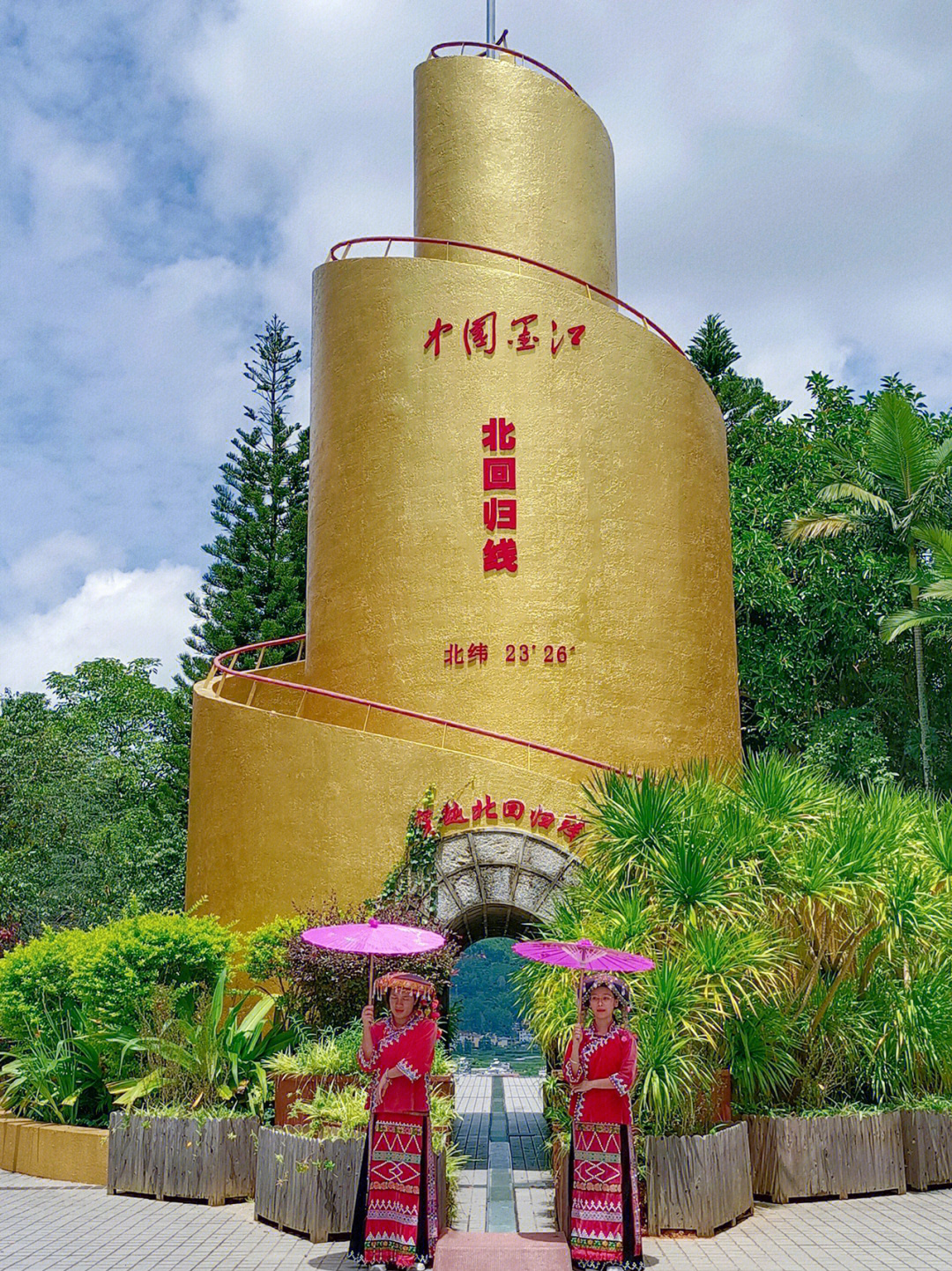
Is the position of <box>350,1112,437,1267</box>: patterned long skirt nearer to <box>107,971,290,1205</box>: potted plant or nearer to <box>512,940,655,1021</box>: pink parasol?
<box>512,940,655,1021</box>: pink parasol

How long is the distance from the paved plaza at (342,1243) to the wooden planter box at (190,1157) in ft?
0.37

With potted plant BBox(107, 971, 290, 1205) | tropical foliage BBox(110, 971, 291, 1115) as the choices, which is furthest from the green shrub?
potted plant BBox(107, 971, 290, 1205)

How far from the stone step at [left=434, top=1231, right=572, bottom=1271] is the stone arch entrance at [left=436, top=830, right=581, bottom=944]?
13.0 feet

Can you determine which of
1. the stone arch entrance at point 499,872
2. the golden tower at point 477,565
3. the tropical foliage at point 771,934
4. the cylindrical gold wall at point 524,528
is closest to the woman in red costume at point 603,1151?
the tropical foliage at point 771,934

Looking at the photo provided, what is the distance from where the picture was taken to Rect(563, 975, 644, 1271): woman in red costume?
6.40m

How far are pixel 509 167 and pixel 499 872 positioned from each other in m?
8.80

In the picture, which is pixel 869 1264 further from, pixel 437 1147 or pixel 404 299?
pixel 404 299

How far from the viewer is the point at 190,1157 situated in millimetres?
8484

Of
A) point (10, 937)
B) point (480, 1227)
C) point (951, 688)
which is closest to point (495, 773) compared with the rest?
point (480, 1227)

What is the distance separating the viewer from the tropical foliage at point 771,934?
8.41 m

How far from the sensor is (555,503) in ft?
43.1

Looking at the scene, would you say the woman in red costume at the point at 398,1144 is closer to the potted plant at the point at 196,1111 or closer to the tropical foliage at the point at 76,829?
the potted plant at the point at 196,1111

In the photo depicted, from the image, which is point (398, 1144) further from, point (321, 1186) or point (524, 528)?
point (524, 528)

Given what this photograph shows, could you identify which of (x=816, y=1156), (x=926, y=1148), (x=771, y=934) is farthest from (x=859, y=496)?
(x=816, y=1156)
